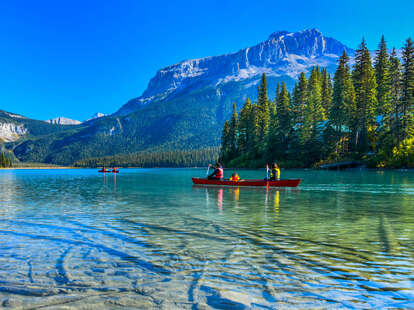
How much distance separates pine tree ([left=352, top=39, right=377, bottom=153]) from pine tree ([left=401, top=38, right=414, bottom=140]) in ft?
21.8

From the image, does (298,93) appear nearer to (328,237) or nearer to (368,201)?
(368,201)

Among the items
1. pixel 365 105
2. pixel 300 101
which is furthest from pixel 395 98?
pixel 300 101

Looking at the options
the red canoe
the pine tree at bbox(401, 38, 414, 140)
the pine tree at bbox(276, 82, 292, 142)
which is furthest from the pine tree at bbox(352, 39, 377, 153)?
the red canoe

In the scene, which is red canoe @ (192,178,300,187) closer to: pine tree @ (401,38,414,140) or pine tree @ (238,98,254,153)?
pine tree @ (401,38,414,140)

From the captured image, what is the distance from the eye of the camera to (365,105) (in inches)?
2899

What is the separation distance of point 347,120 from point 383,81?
38.6 feet

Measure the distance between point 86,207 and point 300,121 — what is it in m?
80.4

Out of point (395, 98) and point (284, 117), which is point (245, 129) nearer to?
point (284, 117)

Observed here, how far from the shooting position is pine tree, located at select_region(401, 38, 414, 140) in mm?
63634

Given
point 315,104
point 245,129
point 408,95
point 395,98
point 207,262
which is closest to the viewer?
point 207,262

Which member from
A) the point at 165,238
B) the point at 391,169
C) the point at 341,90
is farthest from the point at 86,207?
the point at 341,90

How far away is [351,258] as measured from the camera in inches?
349

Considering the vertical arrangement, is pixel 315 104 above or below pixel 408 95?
above

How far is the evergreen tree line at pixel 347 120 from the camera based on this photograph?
215 ft
